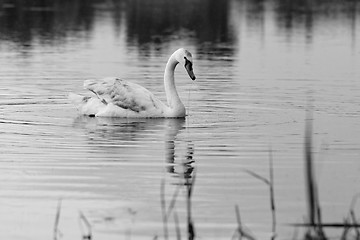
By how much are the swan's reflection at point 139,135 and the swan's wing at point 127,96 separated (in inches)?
9.0

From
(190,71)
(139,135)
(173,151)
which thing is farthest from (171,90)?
(173,151)

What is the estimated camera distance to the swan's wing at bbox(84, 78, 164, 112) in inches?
656

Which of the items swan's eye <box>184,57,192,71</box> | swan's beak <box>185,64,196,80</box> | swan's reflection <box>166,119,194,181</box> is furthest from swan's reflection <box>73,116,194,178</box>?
swan's eye <box>184,57,192,71</box>

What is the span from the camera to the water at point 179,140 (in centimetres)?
951

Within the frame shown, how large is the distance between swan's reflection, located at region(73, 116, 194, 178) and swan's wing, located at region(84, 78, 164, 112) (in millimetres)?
228

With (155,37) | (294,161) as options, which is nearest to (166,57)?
(155,37)

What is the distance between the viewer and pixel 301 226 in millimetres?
8875

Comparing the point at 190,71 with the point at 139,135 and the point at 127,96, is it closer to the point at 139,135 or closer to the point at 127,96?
the point at 127,96

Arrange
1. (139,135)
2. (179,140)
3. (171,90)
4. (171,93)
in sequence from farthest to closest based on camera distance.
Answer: (171,90), (171,93), (139,135), (179,140)

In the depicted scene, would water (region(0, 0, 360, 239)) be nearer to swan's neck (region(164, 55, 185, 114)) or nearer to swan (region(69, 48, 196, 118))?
swan (region(69, 48, 196, 118))

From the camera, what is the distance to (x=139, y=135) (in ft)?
49.0

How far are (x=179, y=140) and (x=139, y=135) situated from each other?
0.74m

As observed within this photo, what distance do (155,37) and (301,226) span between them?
32326 millimetres

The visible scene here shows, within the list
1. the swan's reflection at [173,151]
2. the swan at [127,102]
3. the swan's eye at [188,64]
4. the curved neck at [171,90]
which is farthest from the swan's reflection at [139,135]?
the swan's eye at [188,64]
